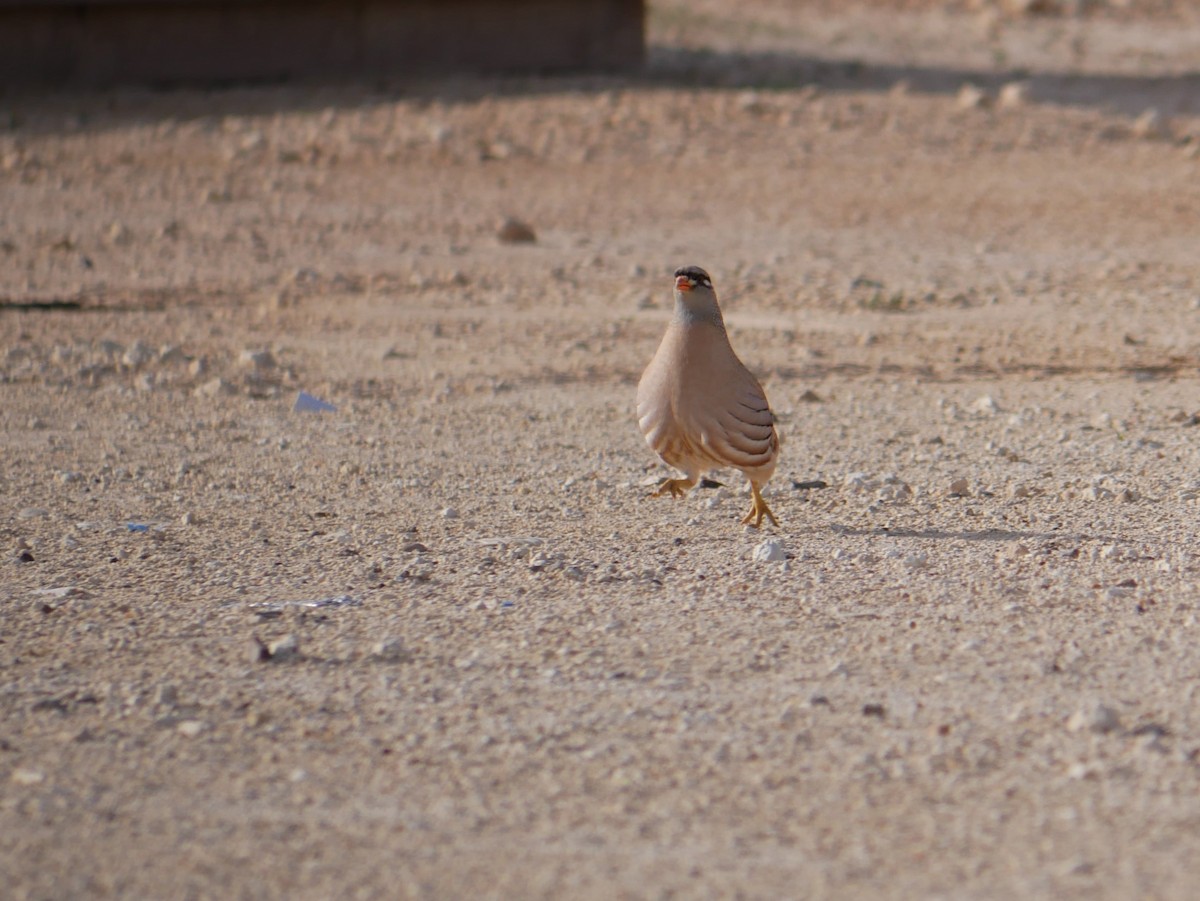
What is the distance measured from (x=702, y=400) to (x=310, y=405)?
2971 mm

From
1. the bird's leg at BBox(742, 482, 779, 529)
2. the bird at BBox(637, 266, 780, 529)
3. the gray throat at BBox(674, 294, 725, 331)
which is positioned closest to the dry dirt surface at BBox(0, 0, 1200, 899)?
the bird's leg at BBox(742, 482, 779, 529)

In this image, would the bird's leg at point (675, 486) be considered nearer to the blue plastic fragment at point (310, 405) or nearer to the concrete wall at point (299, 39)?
the blue plastic fragment at point (310, 405)

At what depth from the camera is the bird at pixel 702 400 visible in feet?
19.0

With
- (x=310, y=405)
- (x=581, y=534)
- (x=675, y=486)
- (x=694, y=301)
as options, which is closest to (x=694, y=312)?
(x=694, y=301)

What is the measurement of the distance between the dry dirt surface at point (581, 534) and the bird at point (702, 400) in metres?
0.33

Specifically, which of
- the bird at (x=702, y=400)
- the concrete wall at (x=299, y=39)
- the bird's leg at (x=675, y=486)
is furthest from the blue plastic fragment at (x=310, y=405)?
the concrete wall at (x=299, y=39)

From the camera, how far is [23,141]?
1507cm

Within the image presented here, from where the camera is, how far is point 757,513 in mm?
6160

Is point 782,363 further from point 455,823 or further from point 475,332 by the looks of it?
point 455,823

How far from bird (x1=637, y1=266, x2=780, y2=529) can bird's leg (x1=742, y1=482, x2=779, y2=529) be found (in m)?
0.10

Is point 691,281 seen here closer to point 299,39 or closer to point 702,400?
point 702,400

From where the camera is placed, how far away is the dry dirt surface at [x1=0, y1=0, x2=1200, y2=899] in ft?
12.7

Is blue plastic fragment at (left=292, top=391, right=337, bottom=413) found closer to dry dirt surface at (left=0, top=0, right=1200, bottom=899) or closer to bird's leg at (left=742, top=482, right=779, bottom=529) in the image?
dry dirt surface at (left=0, top=0, right=1200, bottom=899)

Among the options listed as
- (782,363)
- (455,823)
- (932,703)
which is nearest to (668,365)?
(932,703)
